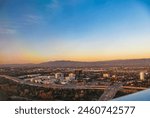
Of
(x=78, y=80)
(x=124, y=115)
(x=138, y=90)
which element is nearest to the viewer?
(x=124, y=115)

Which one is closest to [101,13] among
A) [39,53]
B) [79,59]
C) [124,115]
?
[79,59]

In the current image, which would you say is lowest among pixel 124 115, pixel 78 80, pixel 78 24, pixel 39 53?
pixel 124 115

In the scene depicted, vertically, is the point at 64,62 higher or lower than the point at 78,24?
lower

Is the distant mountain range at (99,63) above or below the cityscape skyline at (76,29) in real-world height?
below

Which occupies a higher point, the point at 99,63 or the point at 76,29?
the point at 76,29

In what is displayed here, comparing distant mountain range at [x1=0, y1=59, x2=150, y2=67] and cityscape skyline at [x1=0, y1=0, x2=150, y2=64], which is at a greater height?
cityscape skyline at [x1=0, y1=0, x2=150, y2=64]

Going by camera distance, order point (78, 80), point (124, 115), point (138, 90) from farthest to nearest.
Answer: point (78, 80), point (138, 90), point (124, 115)

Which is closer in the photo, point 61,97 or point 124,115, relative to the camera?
point 124,115

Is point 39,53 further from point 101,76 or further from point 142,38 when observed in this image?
point 142,38
